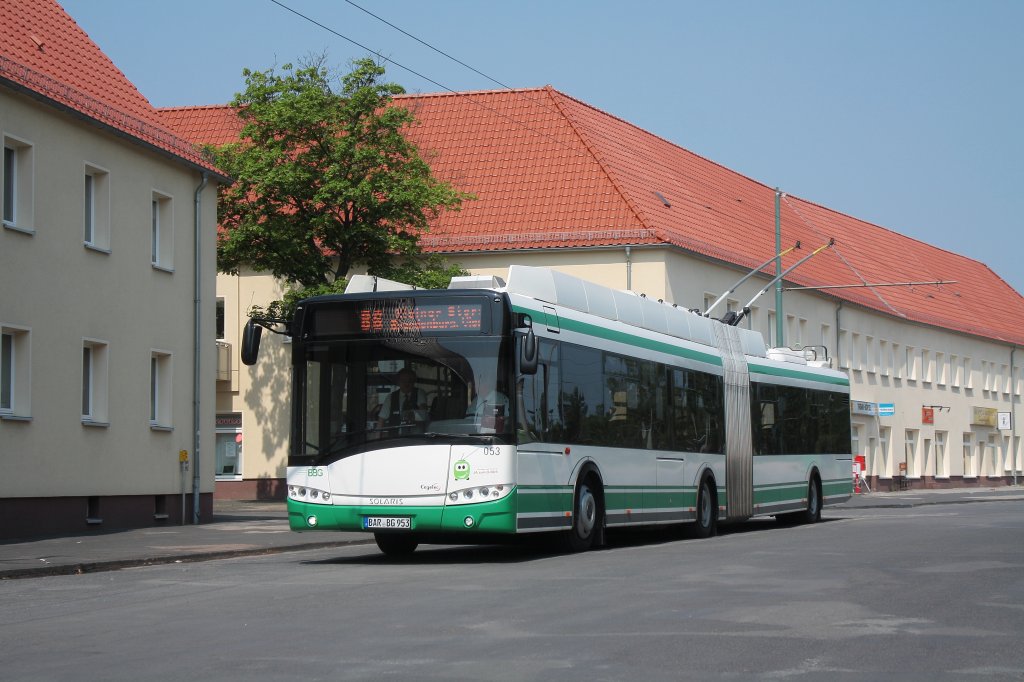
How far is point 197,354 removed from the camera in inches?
1214

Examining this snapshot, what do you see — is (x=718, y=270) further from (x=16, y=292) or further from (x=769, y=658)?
(x=769, y=658)

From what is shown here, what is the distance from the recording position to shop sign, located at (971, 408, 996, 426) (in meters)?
78.6

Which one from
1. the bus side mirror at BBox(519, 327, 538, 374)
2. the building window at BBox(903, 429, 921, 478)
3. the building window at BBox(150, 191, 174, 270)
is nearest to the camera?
the bus side mirror at BBox(519, 327, 538, 374)

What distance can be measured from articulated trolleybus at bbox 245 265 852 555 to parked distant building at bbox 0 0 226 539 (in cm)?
804

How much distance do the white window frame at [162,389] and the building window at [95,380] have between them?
86.9 inches

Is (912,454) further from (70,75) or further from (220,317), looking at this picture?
(70,75)

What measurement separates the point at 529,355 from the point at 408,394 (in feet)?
4.50

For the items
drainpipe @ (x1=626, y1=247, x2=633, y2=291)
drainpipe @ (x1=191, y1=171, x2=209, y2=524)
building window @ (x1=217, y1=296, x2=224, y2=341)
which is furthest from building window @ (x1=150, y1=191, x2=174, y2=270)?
building window @ (x1=217, y1=296, x2=224, y2=341)

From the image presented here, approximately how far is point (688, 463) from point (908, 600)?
1102 cm

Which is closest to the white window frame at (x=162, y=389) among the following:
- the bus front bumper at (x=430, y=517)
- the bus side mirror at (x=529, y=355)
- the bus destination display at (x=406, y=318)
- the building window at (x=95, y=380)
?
the building window at (x=95, y=380)

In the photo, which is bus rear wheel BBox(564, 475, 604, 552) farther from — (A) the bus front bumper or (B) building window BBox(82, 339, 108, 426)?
(B) building window BBox(82, 339, 108, 426)

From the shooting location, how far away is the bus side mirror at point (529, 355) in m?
17.5

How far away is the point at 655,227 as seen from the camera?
160 ft

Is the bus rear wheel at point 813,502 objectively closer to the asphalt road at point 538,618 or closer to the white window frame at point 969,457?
the asphalt road at point 538,618
